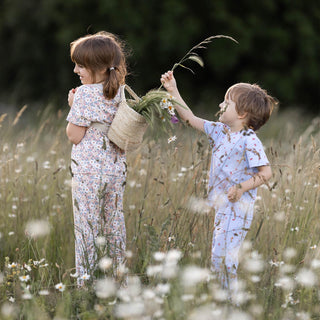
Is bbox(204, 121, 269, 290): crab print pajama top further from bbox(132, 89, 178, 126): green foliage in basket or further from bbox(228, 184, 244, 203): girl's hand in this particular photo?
bbox(132, 89, 178, 126): green foliage in basket

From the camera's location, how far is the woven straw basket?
10.7 feet

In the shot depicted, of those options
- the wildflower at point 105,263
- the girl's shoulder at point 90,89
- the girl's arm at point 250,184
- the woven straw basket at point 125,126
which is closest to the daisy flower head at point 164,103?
the woven straw basket at point 125,126

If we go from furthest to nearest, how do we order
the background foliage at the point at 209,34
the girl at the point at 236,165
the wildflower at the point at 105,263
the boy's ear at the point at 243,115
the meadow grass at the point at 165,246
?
1. the background foliage at the point at 209,34
2. the boy's ear at the point at 243,115
3. the girl at the point at 236,165
4. the wildflower at the point at 105,263
5. the meadow grass at the point at 165,246

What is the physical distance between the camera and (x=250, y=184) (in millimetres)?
3197

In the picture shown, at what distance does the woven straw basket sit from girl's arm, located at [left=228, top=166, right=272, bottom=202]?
2.05 feet

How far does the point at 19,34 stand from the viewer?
1855 cm

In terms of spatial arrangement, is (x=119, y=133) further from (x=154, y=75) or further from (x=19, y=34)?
(x=19, y=34)

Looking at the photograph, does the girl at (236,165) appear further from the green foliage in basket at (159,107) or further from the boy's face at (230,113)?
the green foliage in basket at (159,107)

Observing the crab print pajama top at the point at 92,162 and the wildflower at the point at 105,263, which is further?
the crab print pajama top at the point at 92,162

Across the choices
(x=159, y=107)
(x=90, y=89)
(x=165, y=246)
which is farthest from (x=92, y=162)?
(x=165, y=246)

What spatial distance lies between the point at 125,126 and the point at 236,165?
2.18 feet

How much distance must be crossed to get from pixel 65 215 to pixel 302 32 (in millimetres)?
13086

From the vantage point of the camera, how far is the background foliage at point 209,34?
16.0m

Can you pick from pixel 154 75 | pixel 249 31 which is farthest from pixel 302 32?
pixel 154 75
